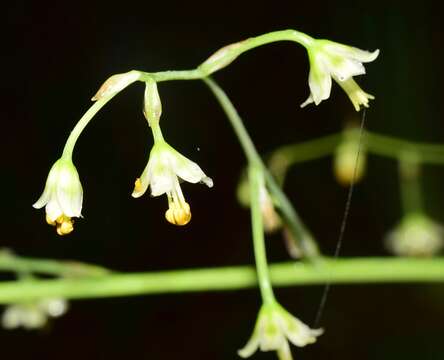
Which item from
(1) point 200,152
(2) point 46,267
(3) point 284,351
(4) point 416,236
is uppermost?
(1) point 200,152

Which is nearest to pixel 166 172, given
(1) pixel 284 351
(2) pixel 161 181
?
(2) pixel 161 181

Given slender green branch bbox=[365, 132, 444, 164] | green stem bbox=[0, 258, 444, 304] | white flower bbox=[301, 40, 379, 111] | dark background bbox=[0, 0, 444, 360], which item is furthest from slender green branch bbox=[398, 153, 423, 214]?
white flower bbox=[301, 40, 379, 111]

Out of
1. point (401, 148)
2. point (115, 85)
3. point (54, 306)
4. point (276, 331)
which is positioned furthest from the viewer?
point (401, 148)

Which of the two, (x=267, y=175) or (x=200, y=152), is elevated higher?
(x=200, y=152)

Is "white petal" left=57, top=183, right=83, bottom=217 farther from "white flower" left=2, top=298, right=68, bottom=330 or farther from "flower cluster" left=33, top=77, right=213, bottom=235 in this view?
"white flower" left=2, top=298, right=68, bottom=330

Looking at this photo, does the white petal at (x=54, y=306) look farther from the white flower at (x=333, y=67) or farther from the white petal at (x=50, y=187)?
the white flower at (x=333, y=67)

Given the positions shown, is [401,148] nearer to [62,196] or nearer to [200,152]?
[200,152]
